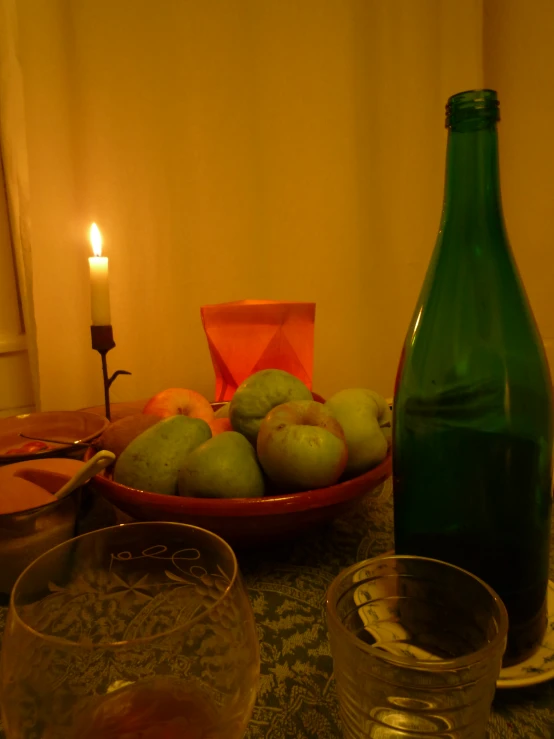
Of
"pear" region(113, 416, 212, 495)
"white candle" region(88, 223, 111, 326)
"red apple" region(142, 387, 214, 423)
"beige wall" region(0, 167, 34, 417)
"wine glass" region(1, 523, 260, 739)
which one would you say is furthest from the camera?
"beige wall" region(0, 167, 34, 417)

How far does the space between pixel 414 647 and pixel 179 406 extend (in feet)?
1.28

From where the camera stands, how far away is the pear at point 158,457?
470mm

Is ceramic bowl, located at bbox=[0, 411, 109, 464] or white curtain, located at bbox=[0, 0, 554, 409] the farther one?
white curtain, located at bbox=[0, 0, 554, 409]

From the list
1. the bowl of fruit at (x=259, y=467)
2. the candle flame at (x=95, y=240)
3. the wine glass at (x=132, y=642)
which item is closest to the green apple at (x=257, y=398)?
the bowl of fruit at (x=259, y=467)

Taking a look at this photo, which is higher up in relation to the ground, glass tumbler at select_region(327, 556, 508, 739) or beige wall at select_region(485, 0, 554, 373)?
beige wall at select_region(485, 0, 554, 373)

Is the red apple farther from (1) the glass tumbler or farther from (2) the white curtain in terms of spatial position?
(2) the white curtain

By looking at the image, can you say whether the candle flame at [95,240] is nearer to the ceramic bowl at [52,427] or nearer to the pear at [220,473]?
the ceramic bowl at [52,427]

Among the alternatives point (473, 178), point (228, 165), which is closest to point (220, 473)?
point (473, 178)

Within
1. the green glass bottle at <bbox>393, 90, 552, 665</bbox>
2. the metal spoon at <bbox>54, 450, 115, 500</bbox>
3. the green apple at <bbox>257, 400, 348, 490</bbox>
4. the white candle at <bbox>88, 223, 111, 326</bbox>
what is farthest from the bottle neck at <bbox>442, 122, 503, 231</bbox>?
the white candle at <bbox>88, 223, 111, 326</bbox>

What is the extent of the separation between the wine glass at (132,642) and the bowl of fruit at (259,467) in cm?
11

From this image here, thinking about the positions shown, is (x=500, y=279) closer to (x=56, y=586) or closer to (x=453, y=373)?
(x=453, y=373)

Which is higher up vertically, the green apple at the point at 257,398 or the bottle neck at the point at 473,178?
the bottle neck at the point at 473,178

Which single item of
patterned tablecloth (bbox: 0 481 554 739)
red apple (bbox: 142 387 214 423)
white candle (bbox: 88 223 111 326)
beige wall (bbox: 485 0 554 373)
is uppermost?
beige wall (bbox: 485 0 554 373)

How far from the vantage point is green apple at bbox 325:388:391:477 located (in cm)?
50
